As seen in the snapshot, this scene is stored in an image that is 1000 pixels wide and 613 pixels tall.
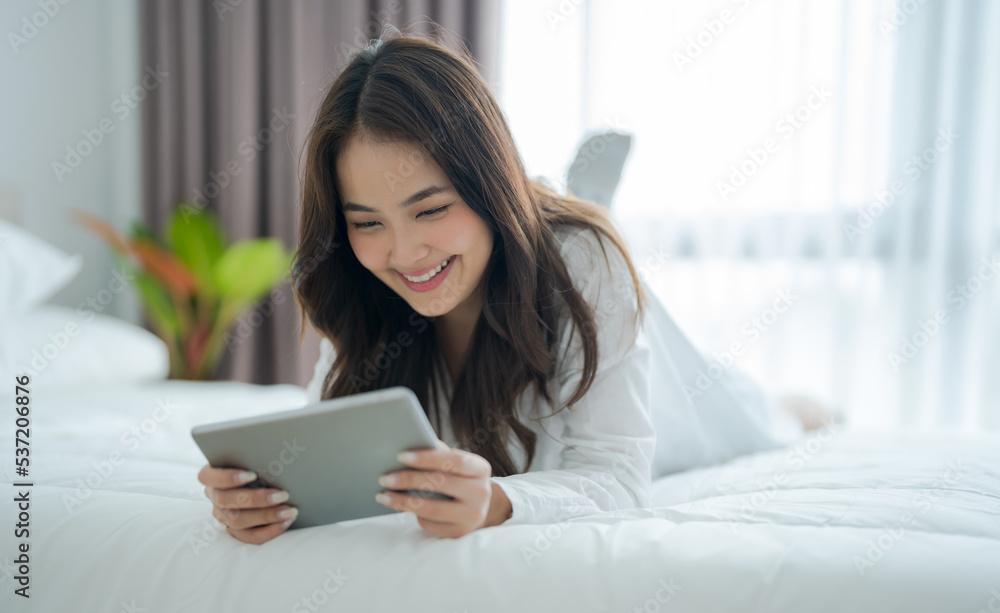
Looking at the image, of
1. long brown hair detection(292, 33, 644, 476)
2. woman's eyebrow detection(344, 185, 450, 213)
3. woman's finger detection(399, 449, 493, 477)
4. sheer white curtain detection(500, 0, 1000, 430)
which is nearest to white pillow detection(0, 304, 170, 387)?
long brown hair detection(292, 33, 644, 476)

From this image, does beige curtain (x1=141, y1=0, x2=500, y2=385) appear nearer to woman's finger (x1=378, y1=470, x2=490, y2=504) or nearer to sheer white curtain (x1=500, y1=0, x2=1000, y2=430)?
sheer white curtain (x1=500, y1=0, x2=1000, y2=430)

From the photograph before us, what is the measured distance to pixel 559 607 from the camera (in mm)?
559

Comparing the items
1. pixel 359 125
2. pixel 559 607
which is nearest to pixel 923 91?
pixel 359 125

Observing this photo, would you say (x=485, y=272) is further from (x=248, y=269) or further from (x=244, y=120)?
(x=244, y=120)

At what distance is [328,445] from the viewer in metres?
0.57

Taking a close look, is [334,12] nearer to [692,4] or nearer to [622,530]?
[692,4]

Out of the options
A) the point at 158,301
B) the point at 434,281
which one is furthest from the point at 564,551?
the point at 158,301

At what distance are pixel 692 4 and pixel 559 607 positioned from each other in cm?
212

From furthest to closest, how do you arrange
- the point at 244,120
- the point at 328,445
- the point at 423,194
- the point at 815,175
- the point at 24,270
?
the point at 244,120
the point at 815,175
the point at 24,270
the point at 423,194
the point at 328,445

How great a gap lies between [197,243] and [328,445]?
2.05m

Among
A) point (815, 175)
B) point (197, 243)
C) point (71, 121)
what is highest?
point (71, 121)

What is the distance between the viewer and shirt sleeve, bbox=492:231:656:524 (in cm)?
73

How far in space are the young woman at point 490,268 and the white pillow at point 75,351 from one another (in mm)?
856

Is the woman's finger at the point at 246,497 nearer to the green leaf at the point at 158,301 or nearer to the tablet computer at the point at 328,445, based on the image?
the tablet computer at the point at 328,445
